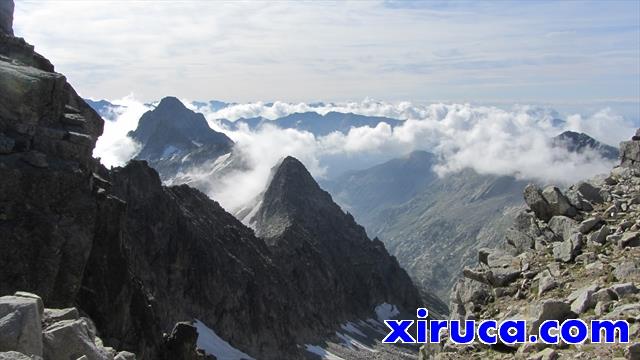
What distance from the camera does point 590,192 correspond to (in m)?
28.8

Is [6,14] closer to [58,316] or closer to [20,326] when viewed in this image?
[58,316]

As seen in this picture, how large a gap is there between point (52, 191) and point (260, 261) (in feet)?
406

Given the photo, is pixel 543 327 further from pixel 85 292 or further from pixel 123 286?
pixel 123 286

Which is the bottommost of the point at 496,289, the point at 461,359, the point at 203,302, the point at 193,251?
the point at 203,302

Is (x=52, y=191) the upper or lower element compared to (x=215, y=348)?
upper

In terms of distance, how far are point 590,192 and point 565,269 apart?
22.3 ft

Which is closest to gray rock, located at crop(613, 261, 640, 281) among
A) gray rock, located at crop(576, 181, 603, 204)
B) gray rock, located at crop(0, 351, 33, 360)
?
gray rock, located at crop(576, 181, 603, 204)

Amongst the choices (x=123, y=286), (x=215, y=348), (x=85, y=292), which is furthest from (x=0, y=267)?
(x=215, y=348)

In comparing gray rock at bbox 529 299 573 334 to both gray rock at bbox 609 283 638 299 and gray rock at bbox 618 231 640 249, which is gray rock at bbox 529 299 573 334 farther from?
gray rock at bbox 618 231 640 249

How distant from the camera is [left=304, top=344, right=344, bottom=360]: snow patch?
531ft

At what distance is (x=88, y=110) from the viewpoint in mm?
55031

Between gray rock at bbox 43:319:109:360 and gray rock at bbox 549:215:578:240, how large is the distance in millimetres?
19508

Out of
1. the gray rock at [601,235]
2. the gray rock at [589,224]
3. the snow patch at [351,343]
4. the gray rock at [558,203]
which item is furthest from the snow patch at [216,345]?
the gray rock at [601,235]

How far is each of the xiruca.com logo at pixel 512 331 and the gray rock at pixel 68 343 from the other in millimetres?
10007
